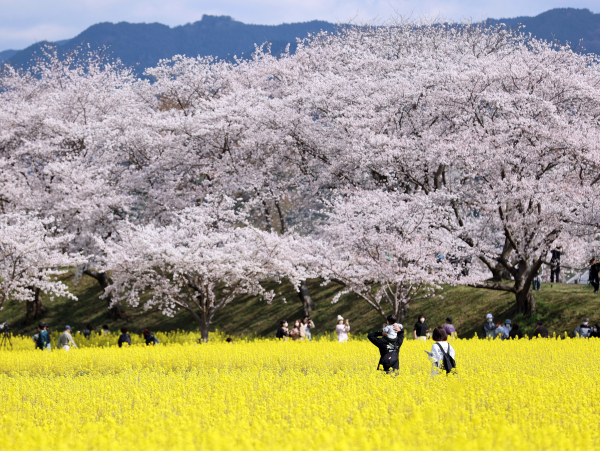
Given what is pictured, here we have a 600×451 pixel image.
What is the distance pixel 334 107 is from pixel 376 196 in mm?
7039

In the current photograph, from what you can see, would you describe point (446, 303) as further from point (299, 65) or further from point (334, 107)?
point (299, 65)

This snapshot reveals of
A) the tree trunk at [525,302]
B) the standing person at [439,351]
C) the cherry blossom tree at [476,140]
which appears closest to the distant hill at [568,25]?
the cherry blossom tree at [476,140]

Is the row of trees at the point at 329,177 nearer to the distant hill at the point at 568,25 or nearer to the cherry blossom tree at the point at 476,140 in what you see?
the cherry blossom tree at the point at 476,140

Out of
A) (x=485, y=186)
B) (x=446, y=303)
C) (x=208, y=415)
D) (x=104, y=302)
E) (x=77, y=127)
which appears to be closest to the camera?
(x=208, y=415)

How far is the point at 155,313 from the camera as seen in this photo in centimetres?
3097

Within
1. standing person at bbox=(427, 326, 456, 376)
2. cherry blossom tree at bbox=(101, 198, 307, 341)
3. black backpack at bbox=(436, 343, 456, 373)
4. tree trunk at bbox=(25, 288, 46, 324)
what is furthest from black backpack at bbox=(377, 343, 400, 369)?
tree trunk at bbox=(25, 288, 46, 324)

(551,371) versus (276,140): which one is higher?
(276,140)

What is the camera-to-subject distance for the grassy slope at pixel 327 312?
854 inches

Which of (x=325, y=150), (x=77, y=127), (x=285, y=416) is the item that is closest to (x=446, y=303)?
(x=325, y=150)

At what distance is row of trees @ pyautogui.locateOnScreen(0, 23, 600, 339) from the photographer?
20.4 meters

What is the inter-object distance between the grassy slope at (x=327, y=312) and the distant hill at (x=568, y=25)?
149 meters

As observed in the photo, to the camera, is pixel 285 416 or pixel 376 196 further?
pixel 376 196

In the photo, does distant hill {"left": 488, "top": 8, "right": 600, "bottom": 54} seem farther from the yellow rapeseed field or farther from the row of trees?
the yellow rapeseed field

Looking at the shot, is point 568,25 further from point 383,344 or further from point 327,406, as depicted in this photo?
point 327,406
